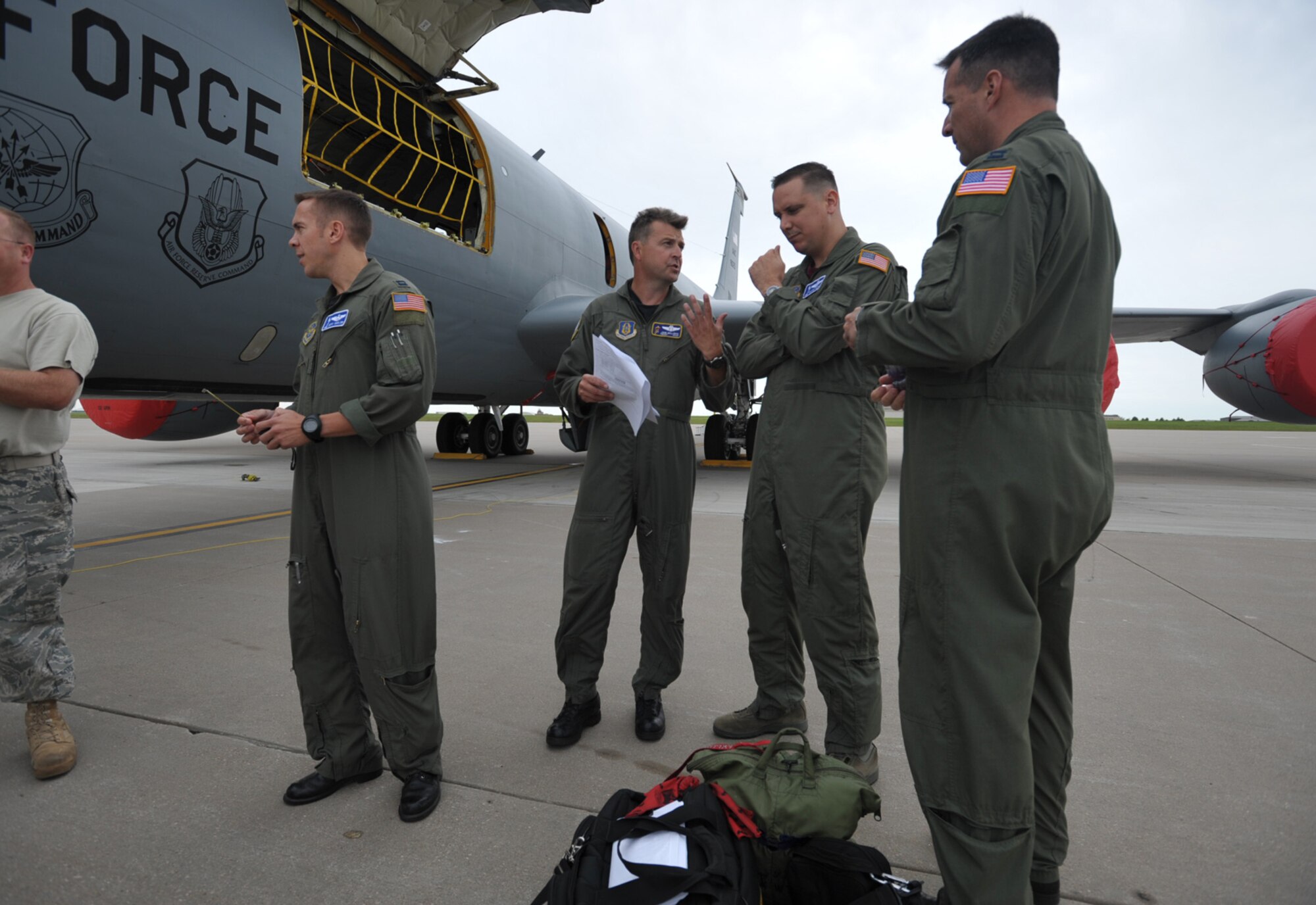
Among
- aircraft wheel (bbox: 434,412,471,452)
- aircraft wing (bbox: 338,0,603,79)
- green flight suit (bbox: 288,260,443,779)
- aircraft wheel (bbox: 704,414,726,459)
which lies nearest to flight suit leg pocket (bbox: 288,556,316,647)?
green flight suit (bbox: 288,260,443,779)

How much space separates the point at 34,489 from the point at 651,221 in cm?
221

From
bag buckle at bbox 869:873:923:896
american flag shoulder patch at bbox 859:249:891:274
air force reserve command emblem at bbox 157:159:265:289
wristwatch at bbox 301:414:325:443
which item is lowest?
bag buckle at bbox 869:873:923:896

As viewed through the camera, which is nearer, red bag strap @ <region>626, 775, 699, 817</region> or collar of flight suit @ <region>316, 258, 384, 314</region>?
red bag strap @ <region>626, 775, 699, 817</region>

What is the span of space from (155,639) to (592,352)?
241 cm

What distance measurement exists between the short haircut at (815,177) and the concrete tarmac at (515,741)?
187 cm

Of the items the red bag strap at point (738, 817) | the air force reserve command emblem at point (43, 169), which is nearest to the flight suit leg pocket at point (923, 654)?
the red bag strap at point (738, 817)

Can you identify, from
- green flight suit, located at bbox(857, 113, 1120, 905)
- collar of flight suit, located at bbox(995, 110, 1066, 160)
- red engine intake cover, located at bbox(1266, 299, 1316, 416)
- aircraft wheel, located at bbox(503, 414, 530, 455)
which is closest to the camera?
green flight suit, located at bbox(857, 113, 1120, 905)

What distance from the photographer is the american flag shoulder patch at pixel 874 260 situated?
2195 millimetres

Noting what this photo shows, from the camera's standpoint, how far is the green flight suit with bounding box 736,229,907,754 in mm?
2139

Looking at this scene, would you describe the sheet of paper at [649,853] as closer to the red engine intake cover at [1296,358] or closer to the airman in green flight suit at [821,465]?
the airman in green flight suit at [821,465]

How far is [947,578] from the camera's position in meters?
1.38

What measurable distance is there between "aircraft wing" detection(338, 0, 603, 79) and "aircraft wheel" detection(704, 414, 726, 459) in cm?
750

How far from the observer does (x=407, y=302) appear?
6.62 ft

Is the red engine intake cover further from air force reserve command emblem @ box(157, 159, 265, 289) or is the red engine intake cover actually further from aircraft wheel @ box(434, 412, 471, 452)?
aircraft wheel @ box(434, 412, 471, 452)
